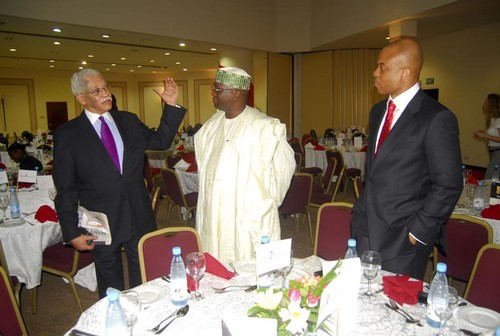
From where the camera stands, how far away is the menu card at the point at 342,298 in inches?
46.1

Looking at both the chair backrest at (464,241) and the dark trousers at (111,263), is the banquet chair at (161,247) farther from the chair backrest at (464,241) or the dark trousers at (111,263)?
the chair backrest at (464,241)

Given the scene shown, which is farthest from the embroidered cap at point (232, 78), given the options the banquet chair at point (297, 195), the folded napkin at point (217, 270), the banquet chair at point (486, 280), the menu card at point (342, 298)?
the banquet chair at point (297, 195)

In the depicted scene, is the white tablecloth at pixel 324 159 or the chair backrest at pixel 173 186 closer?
the chair backrest at pixel 173 186

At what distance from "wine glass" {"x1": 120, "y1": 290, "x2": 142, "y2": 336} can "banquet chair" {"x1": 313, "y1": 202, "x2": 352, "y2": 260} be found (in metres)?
1.54

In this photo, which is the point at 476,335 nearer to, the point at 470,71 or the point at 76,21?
the point at 76,21

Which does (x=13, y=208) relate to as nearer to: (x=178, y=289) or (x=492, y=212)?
(x=178, y=289)

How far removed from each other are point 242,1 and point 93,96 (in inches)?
386

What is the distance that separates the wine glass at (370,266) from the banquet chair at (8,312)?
5.74 ft

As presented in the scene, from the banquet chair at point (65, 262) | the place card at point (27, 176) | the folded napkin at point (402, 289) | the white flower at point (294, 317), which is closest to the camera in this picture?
the white flower at point (294, 317)

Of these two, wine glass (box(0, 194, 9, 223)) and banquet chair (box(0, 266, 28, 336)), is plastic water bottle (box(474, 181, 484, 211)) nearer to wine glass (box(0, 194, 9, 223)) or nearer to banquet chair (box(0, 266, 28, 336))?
banquet chair (box(0, 266, 28, 336))

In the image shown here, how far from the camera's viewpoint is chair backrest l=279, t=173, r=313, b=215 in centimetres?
455

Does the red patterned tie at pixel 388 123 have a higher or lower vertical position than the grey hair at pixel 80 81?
lower

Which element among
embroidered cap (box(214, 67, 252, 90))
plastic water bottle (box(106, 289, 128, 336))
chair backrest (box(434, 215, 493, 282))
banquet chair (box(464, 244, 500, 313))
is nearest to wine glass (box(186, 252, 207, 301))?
plastic water bottle (box(106, 289, 128, 336))

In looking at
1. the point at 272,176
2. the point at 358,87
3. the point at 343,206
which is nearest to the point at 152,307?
the point at 272,176
